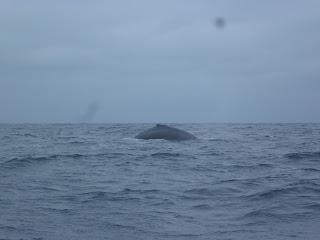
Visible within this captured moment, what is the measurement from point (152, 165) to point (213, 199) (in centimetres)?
1017

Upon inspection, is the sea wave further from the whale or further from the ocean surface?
the whale

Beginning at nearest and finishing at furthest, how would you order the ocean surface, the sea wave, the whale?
1. the ocean surface
2. the sea wave
3. the whale

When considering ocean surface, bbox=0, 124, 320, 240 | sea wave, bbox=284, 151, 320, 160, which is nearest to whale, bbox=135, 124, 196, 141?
sea wave, bbox=284, 151, 320, 160

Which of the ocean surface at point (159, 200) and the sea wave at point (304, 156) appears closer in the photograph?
the ocean surface at point (159, 200)

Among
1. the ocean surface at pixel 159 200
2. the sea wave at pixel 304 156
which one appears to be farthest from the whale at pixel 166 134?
the ocean surface at pixel 159 200

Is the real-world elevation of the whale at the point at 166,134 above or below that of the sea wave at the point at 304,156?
above

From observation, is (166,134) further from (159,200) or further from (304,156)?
(159,200)

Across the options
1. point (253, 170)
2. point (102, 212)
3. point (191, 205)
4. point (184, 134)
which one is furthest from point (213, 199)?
point (184, 134)

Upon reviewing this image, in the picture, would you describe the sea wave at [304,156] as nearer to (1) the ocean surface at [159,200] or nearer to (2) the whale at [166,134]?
(1) the ocean surface at [159,200]

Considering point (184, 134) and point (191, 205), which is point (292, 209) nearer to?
point (191, 205)

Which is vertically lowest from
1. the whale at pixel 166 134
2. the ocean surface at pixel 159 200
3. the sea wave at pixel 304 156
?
the ocean surface at pixel 159 200

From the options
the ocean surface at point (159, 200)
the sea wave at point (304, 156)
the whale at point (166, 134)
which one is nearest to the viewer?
the ocean surface at point (159, 200)

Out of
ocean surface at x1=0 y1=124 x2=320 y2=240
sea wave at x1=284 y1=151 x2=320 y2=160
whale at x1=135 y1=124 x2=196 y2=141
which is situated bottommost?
ocean surface at x1=0 y1=124 x2=320 y2=240

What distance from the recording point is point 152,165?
25672mm
